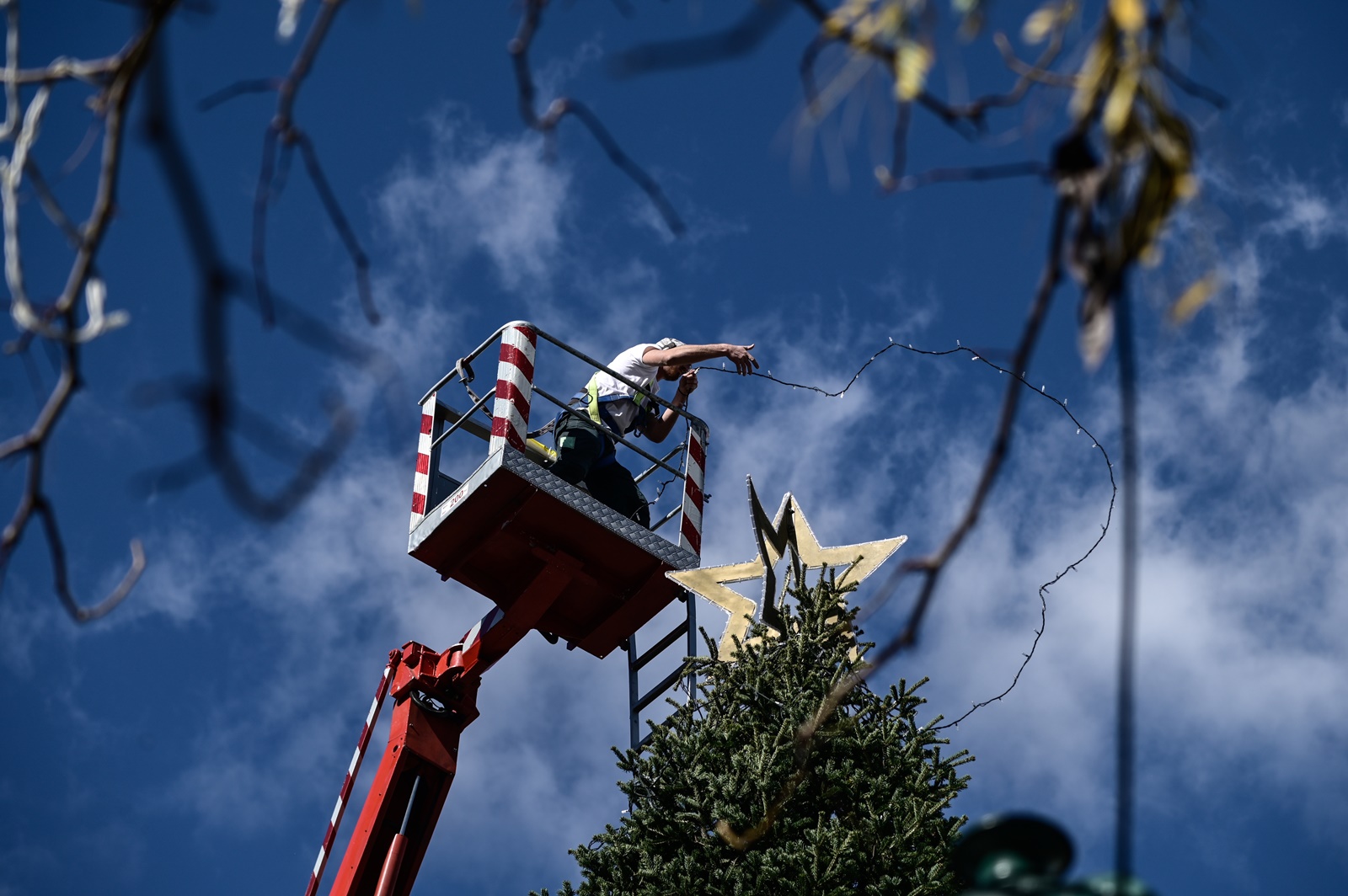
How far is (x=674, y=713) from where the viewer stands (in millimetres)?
7730

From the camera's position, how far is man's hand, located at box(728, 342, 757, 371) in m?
8.98

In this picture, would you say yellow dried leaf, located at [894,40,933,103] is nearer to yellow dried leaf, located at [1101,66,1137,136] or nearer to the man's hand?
yellow dried leaf, located at [1101,66,1137,136]

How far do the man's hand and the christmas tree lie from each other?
1.98 meters

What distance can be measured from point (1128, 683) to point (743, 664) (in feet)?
20.8

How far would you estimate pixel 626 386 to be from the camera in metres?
9.25

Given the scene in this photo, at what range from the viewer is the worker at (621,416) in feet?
29.8

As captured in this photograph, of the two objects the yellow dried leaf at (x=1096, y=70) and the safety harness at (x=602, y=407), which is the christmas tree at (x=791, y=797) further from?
the yellow dried leaf at (x=1096, y=70)

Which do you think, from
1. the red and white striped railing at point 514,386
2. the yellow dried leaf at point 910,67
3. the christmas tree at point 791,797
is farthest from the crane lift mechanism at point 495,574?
the yellow dried leaf at point 910,67

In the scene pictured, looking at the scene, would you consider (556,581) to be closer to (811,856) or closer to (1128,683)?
(811,856)

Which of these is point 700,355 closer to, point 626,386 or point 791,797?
point 626,386

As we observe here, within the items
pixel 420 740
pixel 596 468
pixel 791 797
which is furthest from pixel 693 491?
pixel 791 797

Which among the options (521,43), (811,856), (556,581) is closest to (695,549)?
(556,581)

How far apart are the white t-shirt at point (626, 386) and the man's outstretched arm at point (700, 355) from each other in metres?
0.06

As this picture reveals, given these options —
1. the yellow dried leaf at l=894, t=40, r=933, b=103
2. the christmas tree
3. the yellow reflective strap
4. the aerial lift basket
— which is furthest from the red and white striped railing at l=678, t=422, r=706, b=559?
the yellow dried leaf at l=894, t=40, r=933, b=103
